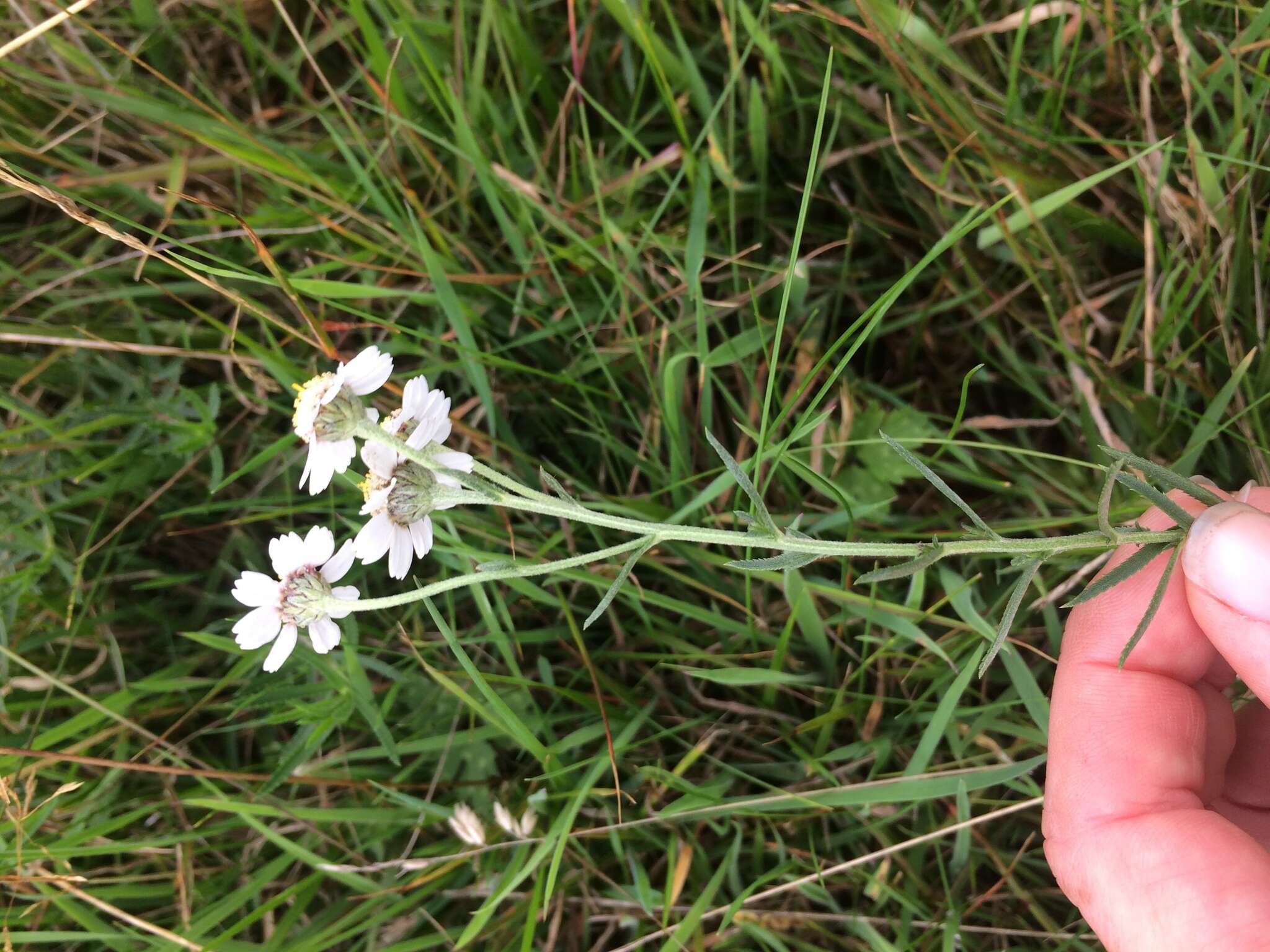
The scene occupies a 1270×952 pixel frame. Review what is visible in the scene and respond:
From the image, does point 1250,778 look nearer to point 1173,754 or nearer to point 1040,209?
point 1173,754

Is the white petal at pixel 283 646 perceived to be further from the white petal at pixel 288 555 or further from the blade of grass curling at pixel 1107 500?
the blade of grass curling at pixel 1107 500

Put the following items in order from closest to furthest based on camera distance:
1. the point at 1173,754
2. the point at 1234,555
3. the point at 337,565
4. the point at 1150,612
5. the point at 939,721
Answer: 1. the point at 1150,612
2. the point at 1234,555
3. the point at 337,565
4. the point at 1173,754
5. the point at 939,721

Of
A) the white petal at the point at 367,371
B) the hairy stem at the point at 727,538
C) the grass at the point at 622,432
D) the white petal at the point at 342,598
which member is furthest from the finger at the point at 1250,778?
the white petal at the point at 367,371

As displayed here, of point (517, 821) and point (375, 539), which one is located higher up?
point (375, 539)

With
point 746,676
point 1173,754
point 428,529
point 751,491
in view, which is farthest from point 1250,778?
point 428,529

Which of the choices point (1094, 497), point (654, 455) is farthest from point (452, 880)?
point (1094, 497)

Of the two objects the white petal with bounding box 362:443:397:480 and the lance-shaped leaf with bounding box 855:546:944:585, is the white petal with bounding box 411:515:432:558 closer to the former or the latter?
the white petal with bounding box 362:443:397:480
